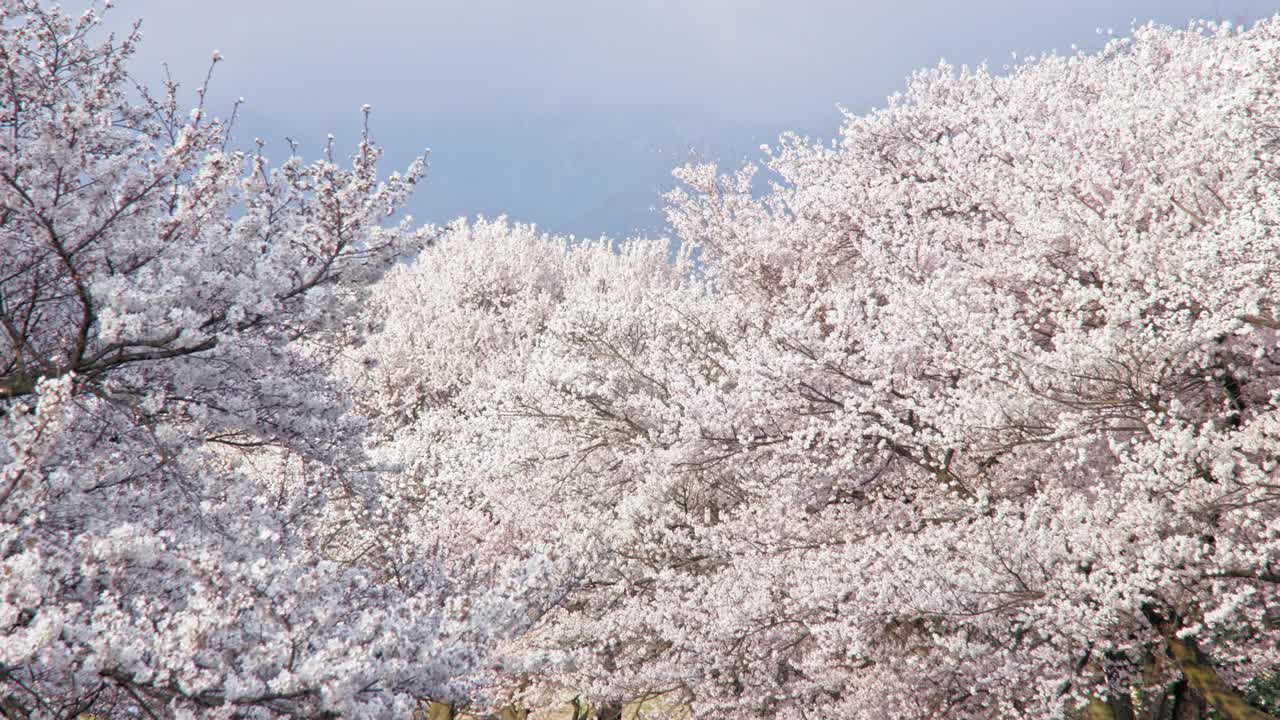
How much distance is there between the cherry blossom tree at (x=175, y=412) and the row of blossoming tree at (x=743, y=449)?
0.03 m

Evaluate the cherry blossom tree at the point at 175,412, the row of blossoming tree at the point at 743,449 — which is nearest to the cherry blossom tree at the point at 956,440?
the row of blossoming tree at the point at 743,449

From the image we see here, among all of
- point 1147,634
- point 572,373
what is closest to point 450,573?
point 572,373

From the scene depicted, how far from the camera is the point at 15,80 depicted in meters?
Answer: 5.82

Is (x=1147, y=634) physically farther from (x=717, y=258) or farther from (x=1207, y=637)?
(x=717, y=258)

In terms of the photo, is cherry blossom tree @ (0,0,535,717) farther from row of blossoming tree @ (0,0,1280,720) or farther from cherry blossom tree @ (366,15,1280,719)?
cherry blossom tree @ (366,15,1280,719)

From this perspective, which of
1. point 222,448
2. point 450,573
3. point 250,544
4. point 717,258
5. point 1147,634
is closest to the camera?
point 250,544

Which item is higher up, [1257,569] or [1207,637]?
[1257,569]

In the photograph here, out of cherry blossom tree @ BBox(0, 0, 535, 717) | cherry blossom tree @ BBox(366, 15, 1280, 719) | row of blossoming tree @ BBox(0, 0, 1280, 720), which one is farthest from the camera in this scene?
cherry blossom tree @ BBox(366, 15, 1280, 719)

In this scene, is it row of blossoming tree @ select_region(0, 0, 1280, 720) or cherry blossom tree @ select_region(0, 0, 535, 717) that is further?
row of blossoming tree @ select_region(0, 0, 1280, 720)

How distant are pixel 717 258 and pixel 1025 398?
11857 mm

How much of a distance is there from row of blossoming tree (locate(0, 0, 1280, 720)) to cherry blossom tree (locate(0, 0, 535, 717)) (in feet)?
0.09

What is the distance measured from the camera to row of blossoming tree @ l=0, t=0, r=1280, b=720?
4234mm

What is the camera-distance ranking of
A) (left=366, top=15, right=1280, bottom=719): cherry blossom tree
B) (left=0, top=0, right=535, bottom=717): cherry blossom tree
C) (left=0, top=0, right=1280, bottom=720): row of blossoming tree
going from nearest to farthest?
(left=0, top=0, right=535, bottom=717): cherry blossom tree
(left=0, top=0, right=1280, bottom=720): row of blossoming tree
(left=366, top=15, right=1280, bottom=719): cherry blossom tree

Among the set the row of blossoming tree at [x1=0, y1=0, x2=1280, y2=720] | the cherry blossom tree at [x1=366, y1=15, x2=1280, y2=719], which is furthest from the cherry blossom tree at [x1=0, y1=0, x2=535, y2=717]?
the cherry blossom tree at [x1=366, y1=15, x2=1280, y2=719]
